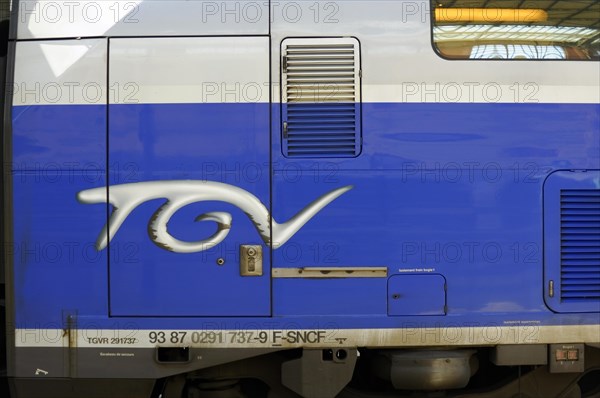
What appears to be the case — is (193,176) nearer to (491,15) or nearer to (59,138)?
(59,138)

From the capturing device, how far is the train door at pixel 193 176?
2.94 metres

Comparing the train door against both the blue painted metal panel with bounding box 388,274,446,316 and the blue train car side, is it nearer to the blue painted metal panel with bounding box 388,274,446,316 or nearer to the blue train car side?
the blue train car side

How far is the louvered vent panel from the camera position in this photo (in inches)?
119

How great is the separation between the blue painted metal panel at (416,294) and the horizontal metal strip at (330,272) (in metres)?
0.10

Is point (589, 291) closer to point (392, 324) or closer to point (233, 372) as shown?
point (392, 324)

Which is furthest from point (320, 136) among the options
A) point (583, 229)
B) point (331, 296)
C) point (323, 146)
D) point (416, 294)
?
point (583, 229)

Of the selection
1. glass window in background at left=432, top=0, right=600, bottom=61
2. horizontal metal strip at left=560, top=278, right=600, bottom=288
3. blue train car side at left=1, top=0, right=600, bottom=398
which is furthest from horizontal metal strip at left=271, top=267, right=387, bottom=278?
glass window in background at left=432, top=0, right=600, bottom=61

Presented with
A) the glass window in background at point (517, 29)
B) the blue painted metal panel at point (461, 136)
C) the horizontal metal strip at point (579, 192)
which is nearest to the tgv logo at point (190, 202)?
Result: the blue painted metal panel at point (461, 136)

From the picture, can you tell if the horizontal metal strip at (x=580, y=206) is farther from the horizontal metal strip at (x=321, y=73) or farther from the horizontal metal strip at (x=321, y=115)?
the horizontal metal strip at (x=321, y=73)

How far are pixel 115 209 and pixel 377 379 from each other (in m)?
1.96

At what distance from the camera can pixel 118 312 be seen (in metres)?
2.97

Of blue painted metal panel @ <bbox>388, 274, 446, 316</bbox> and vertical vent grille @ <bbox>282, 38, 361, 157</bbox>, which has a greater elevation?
vertical vent grille @ <bbox>282, 38, 361, 157</bbox>

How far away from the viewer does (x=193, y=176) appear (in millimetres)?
2943

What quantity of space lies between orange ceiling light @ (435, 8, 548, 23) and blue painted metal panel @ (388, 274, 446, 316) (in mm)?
1498
